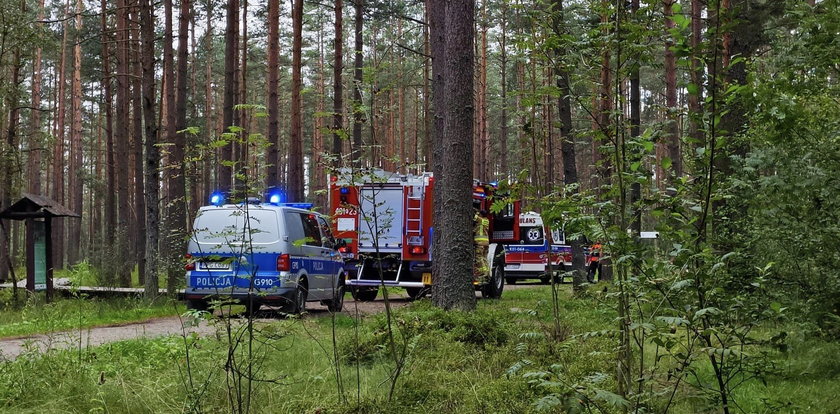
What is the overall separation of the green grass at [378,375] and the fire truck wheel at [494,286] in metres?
10.1

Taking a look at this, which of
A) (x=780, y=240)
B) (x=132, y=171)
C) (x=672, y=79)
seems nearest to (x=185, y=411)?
(x=780, y=240)

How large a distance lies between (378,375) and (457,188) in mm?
3329

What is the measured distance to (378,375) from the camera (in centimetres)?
629

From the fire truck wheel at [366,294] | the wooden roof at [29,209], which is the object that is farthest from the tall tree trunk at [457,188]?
the wooden roof at [29,209]

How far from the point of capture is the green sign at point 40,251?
15.8 m

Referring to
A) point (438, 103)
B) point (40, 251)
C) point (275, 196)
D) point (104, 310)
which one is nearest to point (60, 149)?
point (40, 251)

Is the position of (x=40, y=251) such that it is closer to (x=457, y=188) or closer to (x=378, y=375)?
(x=457, y=188)

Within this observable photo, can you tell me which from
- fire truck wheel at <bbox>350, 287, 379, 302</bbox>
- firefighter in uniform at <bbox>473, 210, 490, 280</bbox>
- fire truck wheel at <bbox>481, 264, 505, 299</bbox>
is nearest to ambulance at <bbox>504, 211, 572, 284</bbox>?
fire truck wheel at <bbox>481, 264, 505, 299</bbox>

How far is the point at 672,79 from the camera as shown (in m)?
23.3

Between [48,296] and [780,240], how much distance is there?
512 inches

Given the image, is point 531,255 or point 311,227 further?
point 531,255

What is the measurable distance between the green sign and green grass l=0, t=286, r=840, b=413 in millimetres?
9344

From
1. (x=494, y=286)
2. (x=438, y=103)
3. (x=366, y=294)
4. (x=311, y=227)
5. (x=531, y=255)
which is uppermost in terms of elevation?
(x=438, y=103)

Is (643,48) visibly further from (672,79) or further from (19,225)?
(19,225)
